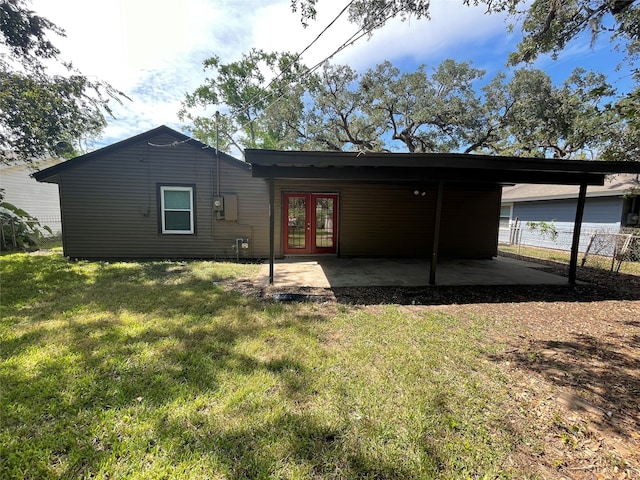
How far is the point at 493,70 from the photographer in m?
15.1

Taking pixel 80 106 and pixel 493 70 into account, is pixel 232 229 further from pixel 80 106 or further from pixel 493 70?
pixel 493 70

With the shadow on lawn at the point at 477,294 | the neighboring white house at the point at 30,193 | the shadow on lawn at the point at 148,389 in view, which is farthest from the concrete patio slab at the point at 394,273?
the neighboring white house at the point at 30,193

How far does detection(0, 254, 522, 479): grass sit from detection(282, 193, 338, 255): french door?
4954mm

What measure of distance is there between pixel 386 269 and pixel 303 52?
Result: 17.2 ft

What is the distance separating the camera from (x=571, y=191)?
40.0 feet

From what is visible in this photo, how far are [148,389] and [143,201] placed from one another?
Result: 6.97 metres

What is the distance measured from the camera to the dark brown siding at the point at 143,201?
25.4 ft

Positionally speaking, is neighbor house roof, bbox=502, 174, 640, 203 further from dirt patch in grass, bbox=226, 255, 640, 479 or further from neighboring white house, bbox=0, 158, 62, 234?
neighboring white house, bbox=0, 158, 62, 234

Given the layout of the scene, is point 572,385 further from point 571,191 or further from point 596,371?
point 571,191

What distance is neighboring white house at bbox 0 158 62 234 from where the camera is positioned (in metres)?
13.3

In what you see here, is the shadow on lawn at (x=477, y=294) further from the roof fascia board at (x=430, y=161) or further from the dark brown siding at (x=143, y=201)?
the dark brown siding at (x=143, y=201)

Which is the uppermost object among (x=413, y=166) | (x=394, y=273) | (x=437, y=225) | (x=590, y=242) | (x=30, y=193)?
(x=413, y=166)

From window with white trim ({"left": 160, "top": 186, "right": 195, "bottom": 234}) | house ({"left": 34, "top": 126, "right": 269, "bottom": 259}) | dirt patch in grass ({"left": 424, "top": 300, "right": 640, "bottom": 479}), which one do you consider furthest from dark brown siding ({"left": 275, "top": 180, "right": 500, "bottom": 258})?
dirt patch in grass ({"left": 424, "top": 300, "right": 640, "bottom": 479})

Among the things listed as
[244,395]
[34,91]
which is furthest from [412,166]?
[34,91]
